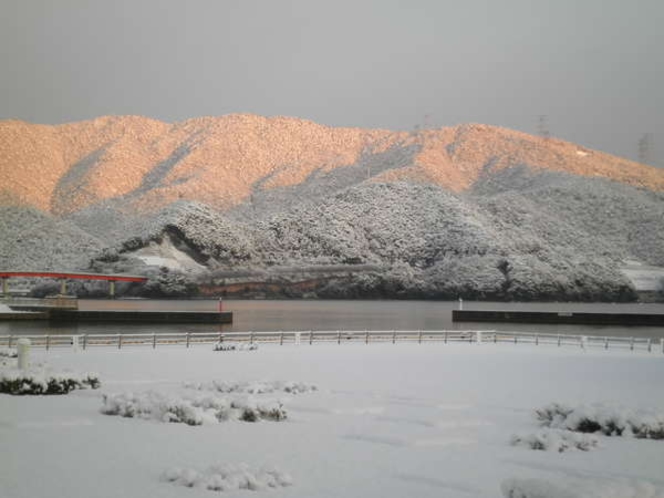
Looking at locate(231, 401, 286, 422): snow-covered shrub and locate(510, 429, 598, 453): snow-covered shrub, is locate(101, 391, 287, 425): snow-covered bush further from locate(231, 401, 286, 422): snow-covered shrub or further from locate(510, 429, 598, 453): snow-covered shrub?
locate(510, 429, 598, 453): snow-covered shrub

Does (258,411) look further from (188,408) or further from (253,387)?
(253,387)

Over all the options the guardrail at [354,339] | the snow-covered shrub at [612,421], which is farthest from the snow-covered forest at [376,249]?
the snow-covered shrub at [612,421]

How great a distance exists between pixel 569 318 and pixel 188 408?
7062cm

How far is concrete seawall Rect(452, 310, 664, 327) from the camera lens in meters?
73.9

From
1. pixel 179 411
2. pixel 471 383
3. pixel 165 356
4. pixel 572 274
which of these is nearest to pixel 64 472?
pixel 179 411


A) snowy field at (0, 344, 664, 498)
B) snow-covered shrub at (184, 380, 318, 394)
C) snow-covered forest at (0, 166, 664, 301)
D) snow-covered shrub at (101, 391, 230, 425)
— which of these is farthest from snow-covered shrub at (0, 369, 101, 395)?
snow-covered forest at (0, 166, 664, 301)

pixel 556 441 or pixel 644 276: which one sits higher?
pixel 644 276

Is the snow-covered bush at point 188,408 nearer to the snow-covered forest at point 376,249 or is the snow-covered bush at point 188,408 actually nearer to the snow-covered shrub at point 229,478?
the snow-covered shrub at point 229,478

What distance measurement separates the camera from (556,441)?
482 inches

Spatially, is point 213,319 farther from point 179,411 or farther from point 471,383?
point 179,411

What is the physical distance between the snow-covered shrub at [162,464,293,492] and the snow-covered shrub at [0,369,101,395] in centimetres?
813

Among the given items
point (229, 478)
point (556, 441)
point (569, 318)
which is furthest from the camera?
point (569, 318)

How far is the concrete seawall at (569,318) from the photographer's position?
7394 cm

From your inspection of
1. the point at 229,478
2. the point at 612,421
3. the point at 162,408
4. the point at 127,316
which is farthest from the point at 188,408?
the point at 127,316
